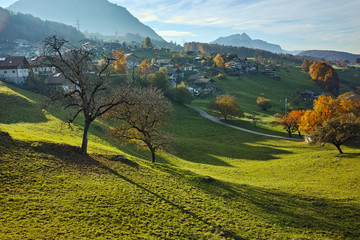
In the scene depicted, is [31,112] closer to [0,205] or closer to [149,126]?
[149,126]

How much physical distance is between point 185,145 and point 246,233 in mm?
35208

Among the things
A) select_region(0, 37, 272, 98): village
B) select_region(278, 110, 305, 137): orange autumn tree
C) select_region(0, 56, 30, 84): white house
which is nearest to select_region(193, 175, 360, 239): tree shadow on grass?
select_region(278, 110, 305, 137): orange autumn tree

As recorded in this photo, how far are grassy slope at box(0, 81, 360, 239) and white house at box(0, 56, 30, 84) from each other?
62365mm

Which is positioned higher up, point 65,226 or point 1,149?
point 1,149

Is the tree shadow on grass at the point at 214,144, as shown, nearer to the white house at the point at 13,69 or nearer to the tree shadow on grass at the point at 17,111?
the tree shadow on grass at the point at 17,111

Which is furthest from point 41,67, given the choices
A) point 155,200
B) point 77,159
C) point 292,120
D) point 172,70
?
point 172,70

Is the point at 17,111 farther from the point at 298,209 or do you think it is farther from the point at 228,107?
the point at 228,107

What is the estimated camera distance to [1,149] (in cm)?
2086

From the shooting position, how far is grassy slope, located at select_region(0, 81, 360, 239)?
14766 millimetres

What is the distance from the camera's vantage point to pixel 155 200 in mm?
19484

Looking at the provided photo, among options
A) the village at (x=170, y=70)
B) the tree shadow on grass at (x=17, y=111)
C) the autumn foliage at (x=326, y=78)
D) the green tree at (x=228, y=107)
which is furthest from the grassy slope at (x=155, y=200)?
the autumn foliage at (x=326, y=78)

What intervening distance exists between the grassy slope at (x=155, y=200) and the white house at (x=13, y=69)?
62.4 meters

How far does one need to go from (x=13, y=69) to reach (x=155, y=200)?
77.6 meters

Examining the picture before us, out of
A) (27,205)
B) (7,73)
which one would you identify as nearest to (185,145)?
(27,205)
